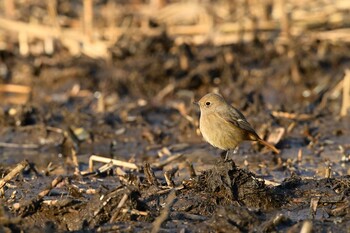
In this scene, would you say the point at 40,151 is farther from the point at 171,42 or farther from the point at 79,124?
the point at 171,42

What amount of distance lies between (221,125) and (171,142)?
8.22ft

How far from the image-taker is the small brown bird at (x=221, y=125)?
8320 mm

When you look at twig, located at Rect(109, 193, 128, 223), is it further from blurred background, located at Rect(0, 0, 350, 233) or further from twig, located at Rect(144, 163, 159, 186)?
twig, located at Rect(144, 163, 159, 186)

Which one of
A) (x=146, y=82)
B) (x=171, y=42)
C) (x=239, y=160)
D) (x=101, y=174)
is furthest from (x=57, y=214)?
(x=171, y=42)

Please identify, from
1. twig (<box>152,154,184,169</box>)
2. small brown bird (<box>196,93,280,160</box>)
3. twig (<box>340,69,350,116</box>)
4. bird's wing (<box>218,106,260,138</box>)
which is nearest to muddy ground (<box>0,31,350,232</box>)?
twig (<box>152,154,184,169</box>)

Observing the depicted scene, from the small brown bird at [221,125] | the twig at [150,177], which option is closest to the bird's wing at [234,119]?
the small brown bird at [221,125]

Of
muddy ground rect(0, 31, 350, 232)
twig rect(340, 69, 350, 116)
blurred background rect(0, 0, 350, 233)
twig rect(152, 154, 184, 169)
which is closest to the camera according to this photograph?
muddy ground rect(0, 31, 350, 232)

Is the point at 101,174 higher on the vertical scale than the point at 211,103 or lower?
lower

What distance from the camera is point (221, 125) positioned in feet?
27.5

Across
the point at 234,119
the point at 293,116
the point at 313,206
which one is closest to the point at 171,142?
the point at 293,116

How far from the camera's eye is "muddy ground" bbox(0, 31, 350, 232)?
22.0 feet

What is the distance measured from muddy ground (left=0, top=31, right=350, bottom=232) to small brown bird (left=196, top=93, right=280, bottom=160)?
1.37 ft

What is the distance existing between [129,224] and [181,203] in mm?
711

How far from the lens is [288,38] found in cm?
1384
